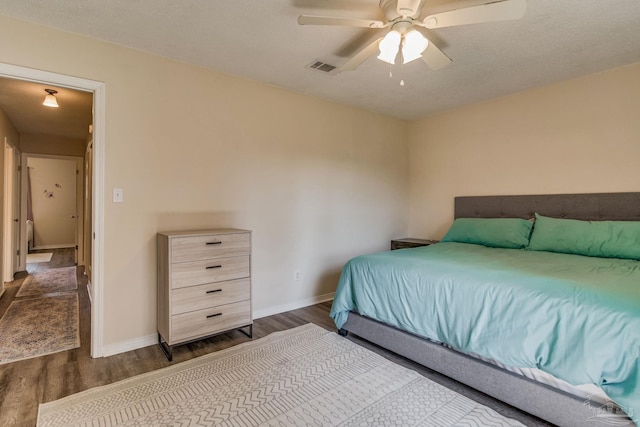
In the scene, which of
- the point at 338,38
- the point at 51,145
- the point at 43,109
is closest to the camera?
the point at 338,38

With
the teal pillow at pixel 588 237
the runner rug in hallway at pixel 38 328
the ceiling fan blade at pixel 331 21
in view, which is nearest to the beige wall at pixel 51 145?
the runner rug in hallway at pixel 38 328

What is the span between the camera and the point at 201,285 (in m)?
2.47

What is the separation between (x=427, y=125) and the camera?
451 cm

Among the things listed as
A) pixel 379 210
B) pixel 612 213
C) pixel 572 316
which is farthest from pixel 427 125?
pixel 572 316

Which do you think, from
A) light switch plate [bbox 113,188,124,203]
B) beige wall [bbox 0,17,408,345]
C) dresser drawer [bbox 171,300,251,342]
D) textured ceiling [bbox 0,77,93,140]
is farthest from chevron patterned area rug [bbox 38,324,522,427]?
textured ceiling [bbox 0,77,93,140]

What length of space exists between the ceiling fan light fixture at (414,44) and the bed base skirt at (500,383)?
1.91 meters

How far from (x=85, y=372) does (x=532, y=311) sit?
2874mm

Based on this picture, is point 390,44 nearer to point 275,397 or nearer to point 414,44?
point 414,44

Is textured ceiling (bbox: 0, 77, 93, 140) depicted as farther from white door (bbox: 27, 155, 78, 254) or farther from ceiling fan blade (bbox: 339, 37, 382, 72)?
white door (bbox: 27, 155, 78, 254)

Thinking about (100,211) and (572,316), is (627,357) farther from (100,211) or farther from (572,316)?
(100,211)

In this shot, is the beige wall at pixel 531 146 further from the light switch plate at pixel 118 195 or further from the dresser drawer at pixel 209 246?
the light switch plate at pixel 118 195

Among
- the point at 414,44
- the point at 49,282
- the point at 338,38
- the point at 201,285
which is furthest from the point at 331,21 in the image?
the point at 49,282

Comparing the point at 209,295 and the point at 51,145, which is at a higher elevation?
the point at 51,145

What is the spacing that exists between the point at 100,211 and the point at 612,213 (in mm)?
4491
